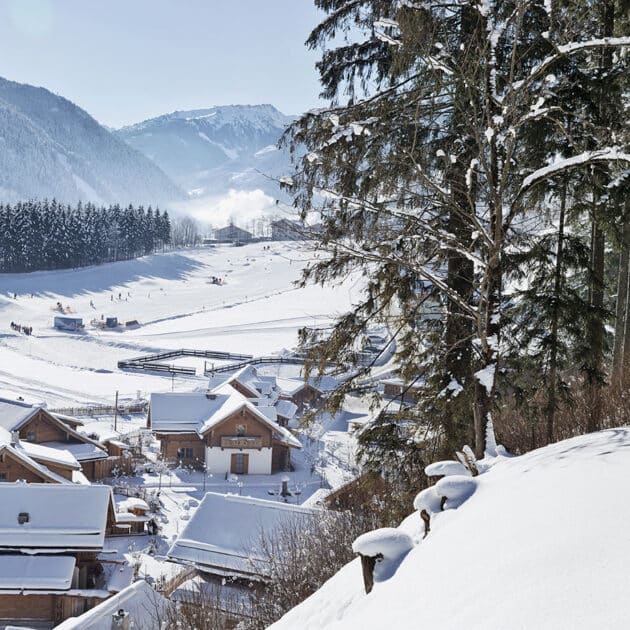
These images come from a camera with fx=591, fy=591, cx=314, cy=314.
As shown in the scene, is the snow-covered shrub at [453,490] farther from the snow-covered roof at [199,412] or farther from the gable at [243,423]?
the gable at [243,423]

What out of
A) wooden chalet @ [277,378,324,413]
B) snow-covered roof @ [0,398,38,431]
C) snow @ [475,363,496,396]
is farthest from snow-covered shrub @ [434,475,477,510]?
wooden chalet @ [277,378,324,413]

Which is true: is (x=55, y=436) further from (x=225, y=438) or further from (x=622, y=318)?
(x=622, y=318)

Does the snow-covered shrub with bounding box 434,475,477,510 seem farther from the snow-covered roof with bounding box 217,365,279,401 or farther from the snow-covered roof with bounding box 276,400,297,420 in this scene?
the snow-covered roof with bounding box 217,365,279,401

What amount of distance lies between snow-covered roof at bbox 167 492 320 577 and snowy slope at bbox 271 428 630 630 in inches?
471

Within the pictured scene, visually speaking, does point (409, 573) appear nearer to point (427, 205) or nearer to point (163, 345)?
point (427, 205)

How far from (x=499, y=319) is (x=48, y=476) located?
84.2 ft

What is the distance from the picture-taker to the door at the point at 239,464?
36.8 metres

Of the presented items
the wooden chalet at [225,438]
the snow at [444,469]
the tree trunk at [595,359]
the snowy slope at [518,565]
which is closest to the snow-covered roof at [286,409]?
the wooden chalet at [225,438]

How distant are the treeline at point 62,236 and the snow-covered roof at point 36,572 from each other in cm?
8862

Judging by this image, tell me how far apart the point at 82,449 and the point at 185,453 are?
7169mm

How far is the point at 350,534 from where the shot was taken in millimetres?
9531

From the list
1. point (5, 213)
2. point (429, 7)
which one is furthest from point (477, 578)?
point (5, 213)

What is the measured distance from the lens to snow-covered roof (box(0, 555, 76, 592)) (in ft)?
59.1

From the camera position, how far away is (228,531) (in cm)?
1780
